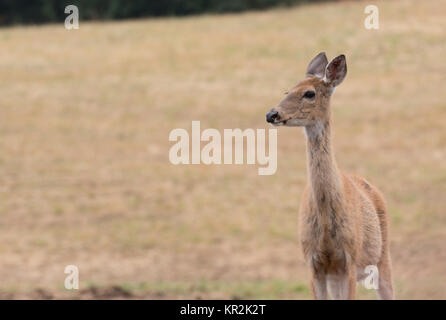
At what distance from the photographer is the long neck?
632cm

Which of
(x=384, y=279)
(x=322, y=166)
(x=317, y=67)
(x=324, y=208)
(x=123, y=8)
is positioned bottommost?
(x=384, y=279)

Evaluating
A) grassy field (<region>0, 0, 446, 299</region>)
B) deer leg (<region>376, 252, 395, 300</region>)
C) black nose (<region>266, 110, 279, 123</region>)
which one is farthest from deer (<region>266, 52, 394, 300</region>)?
grassy field (<region>0, 0, 446, 299</region>)

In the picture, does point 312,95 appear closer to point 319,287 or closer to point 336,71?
point 336,71

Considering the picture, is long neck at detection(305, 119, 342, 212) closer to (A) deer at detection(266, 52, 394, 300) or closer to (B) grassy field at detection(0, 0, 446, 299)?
(A) deer at detection(266, 52, 394, 300)

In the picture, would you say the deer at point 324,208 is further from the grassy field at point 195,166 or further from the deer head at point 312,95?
the grassy field at point 195,166

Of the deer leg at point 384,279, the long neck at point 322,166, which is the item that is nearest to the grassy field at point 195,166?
the deer leg at point 384,279

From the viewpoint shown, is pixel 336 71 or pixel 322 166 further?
pixel 322 166

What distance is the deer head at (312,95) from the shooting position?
→ 230 inches

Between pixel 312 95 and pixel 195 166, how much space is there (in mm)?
28808

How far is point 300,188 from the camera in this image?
3138cm

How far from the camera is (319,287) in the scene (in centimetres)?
641

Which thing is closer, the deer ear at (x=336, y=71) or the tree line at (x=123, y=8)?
the deer ear at (x=336, y=71)

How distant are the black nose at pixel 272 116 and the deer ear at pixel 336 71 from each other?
17.8 inches

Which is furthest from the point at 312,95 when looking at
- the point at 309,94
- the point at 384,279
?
the point at 384,279
